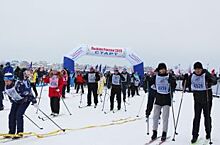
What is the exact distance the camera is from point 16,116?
7.94 m

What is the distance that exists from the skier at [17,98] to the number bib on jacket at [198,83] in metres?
3.34

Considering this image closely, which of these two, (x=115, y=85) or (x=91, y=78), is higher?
(x=91, y=78)

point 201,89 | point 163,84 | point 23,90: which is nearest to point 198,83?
point 201,89

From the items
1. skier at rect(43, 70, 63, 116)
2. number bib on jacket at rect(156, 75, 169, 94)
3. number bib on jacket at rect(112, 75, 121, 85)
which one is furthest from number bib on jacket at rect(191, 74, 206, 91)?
number bib on jacket at rect(112, 75, 121, 85)

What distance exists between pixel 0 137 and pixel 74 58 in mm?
18351

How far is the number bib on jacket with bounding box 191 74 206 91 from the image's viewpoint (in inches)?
291

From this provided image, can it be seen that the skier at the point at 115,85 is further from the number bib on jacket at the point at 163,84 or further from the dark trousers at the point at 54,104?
the number bib on jacket at the point at 163,84

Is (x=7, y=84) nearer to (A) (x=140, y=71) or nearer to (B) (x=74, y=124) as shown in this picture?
(B) (x=74, y=124)

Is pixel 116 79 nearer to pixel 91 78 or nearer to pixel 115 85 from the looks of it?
pixel 115 85

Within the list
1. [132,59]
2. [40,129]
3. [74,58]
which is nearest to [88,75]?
[40,129]

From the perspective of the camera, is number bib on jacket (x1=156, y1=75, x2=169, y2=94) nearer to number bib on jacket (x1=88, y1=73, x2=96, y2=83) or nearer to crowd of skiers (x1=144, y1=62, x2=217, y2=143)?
crowd of skiers (x1=144, y1=62, x2=217, y2=143)

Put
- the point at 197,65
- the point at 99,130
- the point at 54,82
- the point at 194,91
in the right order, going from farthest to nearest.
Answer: the point at 54,82 → the point at 99,130 → the point at 194,91 → the point at 197,65

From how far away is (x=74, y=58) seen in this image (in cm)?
2617

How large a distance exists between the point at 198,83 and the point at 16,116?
3780 mm
